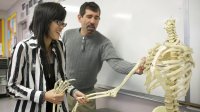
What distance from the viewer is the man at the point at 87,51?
1863 mm

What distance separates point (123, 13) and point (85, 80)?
629mm

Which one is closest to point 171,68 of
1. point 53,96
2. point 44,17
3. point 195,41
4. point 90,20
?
point 195,41

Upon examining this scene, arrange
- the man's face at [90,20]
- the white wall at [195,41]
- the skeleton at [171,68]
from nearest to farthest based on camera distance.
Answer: the skeleton at [171,68], the white wall at [195,41], the man's face at [90,20]

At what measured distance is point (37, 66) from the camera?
4.28 feet

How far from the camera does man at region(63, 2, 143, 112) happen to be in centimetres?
186

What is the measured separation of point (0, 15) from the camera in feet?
23.8

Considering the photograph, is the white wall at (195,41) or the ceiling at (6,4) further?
the ceiling at (6,4)

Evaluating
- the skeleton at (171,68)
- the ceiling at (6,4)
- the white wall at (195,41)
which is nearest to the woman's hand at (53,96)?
the skeleton at (171,68)

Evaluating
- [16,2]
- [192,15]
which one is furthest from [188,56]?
[16,2]

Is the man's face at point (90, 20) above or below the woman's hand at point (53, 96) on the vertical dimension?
above

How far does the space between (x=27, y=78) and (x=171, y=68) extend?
0.76 m

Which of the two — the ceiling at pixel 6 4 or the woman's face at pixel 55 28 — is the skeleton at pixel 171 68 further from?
the ceiling at pixel 6 4

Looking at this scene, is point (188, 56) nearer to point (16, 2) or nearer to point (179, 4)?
point (179, 4)

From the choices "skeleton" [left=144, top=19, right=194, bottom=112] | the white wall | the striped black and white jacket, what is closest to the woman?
the striped black and white jacket
